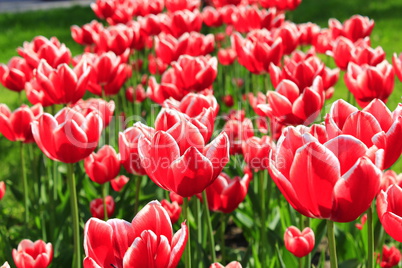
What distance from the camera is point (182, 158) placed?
1387mm

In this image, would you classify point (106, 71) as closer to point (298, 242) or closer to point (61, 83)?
point (61, 83)

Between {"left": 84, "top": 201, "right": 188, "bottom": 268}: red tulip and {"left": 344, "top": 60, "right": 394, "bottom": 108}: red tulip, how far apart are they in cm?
136

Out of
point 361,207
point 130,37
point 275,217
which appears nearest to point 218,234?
point 275,217

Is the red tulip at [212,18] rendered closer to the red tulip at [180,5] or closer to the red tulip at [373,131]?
the red tulip at [180,5]

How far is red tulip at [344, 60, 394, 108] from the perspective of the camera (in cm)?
226

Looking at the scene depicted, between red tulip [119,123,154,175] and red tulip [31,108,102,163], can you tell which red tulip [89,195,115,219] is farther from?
red tulip [31,108,102,163]

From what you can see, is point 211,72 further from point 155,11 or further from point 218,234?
point 155,11

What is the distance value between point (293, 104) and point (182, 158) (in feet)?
2.64

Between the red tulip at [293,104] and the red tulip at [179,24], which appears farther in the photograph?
the red tulip at [179,24]

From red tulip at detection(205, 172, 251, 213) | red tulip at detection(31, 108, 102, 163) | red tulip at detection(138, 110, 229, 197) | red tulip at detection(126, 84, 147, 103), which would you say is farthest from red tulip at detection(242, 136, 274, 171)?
red tulip at detection(126, 84, 147, 103)

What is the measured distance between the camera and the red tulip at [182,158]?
1393 millimetres

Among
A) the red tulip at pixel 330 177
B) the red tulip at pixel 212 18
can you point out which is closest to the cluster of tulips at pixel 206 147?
the red tulip at pixel 330 177

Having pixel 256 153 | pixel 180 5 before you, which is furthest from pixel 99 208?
pixel 180 5

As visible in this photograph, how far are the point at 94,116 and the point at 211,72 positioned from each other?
88 centimetres
